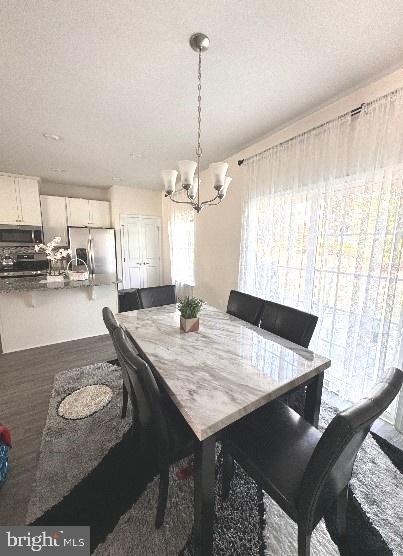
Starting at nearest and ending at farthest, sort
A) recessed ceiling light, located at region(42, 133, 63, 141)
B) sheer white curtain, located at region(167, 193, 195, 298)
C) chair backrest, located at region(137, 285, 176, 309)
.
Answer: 1. recessed ceiling light, located at region(42, 133, 63, 141)
2. chair backrest, located at region(137, 285, 176, 309)
3. sheer white curtain, located at region(167, 193, 195, 298)

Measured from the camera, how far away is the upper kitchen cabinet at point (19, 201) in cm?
390

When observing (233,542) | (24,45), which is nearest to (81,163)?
(24,45)

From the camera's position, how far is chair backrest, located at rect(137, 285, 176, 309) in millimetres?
2636

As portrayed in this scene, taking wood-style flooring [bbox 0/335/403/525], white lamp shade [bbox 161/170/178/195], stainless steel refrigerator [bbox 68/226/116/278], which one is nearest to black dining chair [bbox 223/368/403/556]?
wood-style flooring [bbox 0/335/403/525]

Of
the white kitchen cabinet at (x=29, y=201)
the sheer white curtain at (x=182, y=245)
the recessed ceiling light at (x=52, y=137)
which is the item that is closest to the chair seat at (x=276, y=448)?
the sheer white curtain at (x=182, y=245)

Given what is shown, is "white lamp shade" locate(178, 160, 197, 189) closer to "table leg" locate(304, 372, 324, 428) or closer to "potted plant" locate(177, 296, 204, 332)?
"potted plant" locate(177, 296, 204, 332)

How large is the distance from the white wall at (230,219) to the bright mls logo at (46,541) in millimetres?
2586

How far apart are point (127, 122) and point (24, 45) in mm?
954

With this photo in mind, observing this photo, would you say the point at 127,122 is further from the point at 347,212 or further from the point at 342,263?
the point at 342,263

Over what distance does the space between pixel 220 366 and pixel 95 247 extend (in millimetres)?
4173

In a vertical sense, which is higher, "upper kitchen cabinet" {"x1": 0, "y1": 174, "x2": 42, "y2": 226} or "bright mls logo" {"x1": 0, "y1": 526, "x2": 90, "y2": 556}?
"upper kitchen cabinet" {"x1": 0, "y1": 174, "x2": 42, "y2": 226}

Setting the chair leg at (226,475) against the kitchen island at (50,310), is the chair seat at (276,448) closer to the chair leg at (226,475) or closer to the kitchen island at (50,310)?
the chair leg at (226,475)

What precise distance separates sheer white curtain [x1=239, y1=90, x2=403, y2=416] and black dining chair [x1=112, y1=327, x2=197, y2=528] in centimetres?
151

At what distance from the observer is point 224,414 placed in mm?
905
